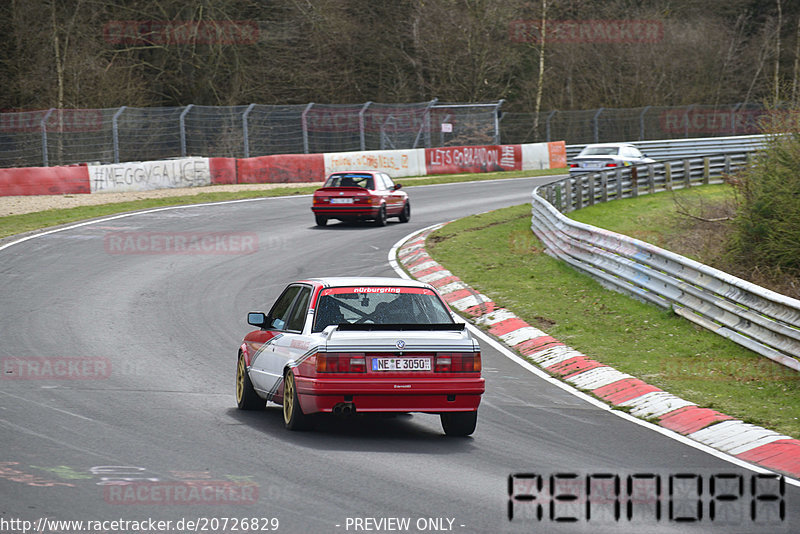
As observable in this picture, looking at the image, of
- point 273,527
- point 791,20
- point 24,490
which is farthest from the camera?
point 791,20

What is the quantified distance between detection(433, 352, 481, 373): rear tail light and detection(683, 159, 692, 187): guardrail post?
85.6ft

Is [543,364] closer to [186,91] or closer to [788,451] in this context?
[788,451]

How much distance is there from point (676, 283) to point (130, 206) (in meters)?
19.4

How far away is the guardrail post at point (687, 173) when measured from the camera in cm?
3331

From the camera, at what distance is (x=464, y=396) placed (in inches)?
345

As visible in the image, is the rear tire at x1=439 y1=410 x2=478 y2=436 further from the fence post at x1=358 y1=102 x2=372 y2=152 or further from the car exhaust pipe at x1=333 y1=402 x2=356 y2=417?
the fence post at x1=358 y1=102 x2=372 y2=152

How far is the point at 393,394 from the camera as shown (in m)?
8.59

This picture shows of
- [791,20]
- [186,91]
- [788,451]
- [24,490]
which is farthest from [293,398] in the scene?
[791,20]

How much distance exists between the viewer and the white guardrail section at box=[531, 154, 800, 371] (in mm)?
12016

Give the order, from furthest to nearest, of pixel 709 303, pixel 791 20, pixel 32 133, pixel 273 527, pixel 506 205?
pixel 791 20 → pixel 32 133 → pixel 506 205 → pixel 709 303 → pixel 273 527

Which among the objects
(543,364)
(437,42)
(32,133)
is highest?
(437,42)

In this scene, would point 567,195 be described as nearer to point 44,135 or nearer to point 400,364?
point 44,135

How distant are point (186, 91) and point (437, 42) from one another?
46.4 feet

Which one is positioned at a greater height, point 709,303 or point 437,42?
point 437,42
